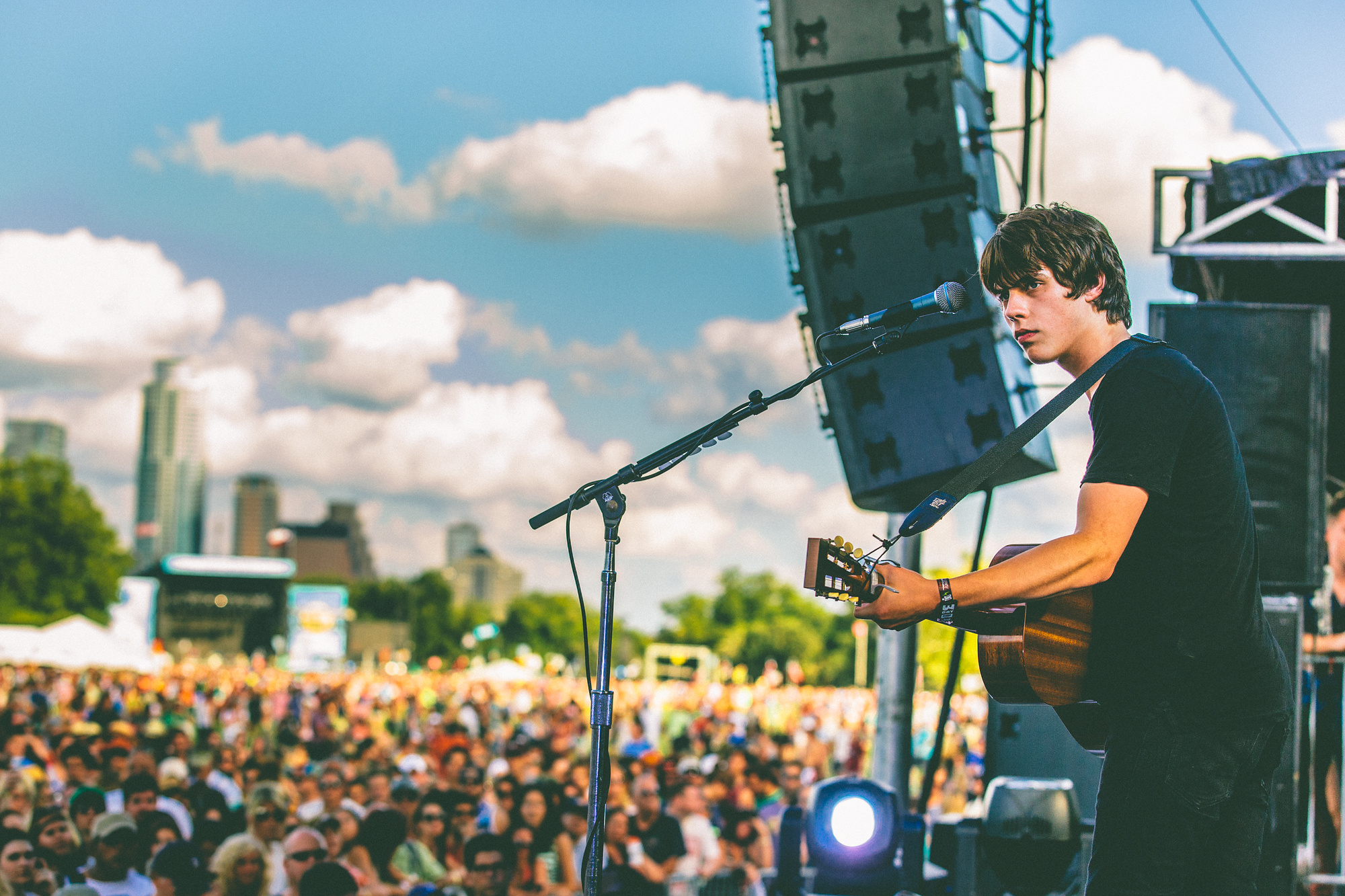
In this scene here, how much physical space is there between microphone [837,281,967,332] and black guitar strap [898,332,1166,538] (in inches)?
19.9

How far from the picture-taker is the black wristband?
6.92ft

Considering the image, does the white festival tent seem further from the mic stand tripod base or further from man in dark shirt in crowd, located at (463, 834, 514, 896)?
the mic stand tripod base

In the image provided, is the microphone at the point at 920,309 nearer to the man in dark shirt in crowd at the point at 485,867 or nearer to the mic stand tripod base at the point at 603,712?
the mic stand tripod base at the point at 603,712

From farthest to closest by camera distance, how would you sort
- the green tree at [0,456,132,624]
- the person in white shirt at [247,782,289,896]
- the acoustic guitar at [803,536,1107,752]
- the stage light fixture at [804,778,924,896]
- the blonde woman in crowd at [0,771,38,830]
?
the green tree at [0,456,132,624], the person in white shirt at [247,782,289,896], the blonde woman in crowd at [0,771,38,830], the stage light fixture at [804,778,924,896], the acoustic guitar at [803,536,1107,752]

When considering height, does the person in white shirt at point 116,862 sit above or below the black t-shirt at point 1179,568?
below

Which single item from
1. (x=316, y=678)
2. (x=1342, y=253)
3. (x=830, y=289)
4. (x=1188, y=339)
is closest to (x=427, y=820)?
(x=830, y=289)

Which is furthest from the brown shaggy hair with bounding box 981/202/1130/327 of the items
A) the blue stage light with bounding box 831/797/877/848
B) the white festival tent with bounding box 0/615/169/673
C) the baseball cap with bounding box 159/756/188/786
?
the white festival tent with bounding box 0/615/169/673

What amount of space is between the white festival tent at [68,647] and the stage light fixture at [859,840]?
2201 centimetres

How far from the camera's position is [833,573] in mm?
2184

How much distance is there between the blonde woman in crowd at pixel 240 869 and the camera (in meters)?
6.09

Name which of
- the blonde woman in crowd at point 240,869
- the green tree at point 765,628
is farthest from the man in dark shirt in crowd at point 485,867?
the green tree at point 765,628

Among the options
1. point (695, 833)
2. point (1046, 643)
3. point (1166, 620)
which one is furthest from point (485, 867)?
point (1166, 620)

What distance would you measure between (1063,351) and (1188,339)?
3.10 metres

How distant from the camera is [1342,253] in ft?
19.7
